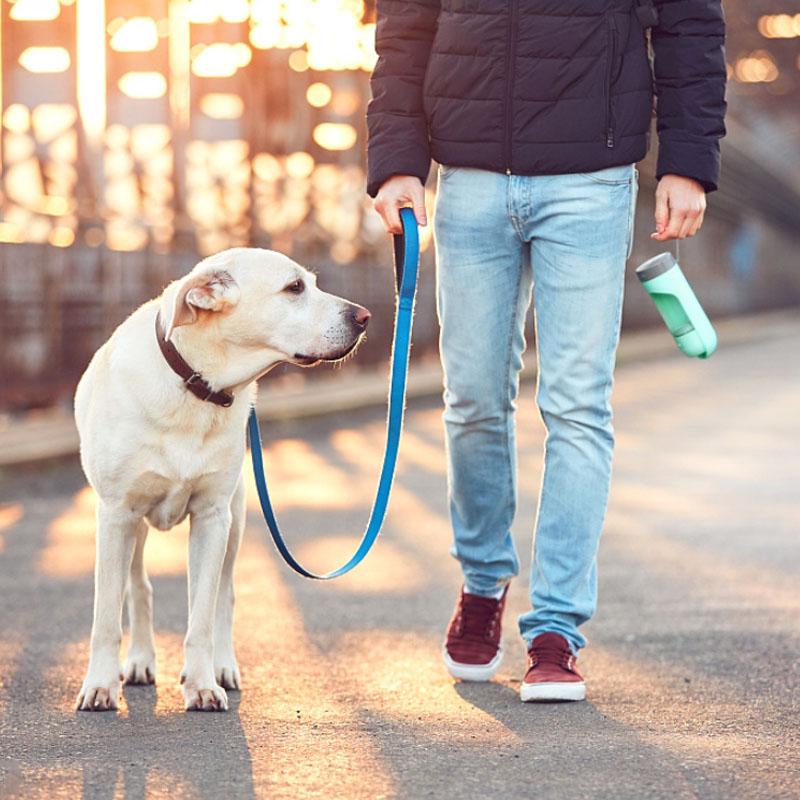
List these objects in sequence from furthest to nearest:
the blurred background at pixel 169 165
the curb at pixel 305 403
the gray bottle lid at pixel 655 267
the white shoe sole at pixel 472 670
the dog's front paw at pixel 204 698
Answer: the blurred background at pixel 169 165 < the curb at pixel 305 403 < the white shoe sole at pixel 472 670 < the gray bottle lid at pixel 655 267 < the dog's front paw at pixel 204 698

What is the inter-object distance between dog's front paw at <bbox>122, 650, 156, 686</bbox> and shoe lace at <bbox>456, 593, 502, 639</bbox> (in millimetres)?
743

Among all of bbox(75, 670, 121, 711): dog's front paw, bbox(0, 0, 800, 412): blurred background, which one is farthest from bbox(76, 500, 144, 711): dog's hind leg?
bbox(0, 0, 800, 412): blurred background

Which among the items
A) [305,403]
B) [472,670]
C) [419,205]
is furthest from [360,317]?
[305,403]

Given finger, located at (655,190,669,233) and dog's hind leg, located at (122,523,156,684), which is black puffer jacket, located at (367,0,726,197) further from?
dog's hind leg, located at (122,523,156,684)

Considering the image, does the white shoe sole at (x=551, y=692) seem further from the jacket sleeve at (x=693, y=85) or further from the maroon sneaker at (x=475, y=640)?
the jacket sleeve at (x=693, y=85)

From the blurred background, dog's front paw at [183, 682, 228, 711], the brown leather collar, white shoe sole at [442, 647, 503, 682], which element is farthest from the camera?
the blurred background

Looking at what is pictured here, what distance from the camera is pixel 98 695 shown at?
392 centimetres

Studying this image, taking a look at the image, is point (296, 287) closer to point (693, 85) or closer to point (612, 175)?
point (612, 175)

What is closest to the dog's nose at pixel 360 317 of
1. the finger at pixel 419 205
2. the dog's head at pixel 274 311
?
the dog's head at pixel 274 311

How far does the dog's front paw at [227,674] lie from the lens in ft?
13.8

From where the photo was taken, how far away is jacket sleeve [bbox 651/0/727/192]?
402 cm

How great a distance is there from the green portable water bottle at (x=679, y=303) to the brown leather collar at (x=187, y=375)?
1.02 metres

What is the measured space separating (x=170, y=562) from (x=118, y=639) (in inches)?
97.5

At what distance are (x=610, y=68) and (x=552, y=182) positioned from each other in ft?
0.95
